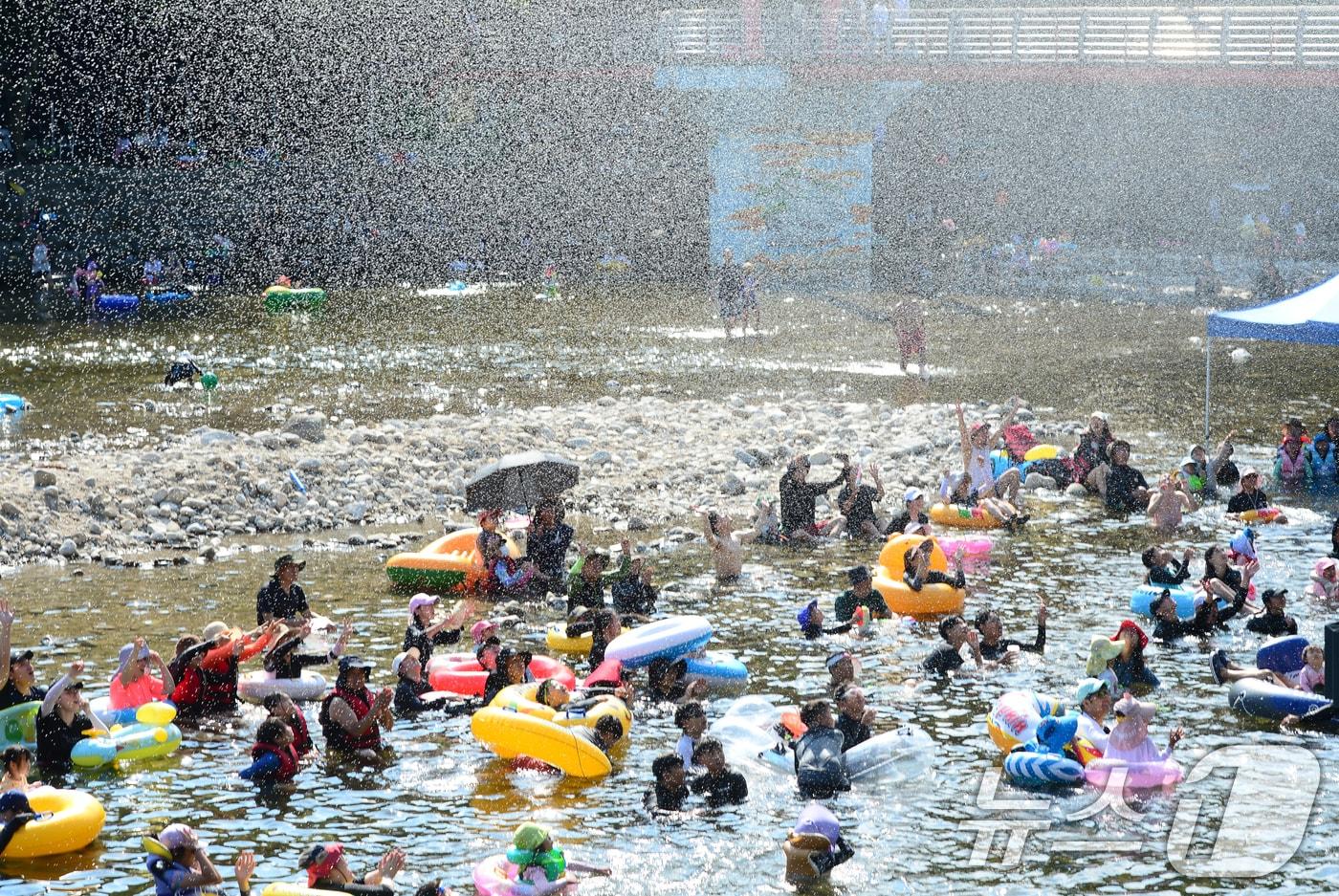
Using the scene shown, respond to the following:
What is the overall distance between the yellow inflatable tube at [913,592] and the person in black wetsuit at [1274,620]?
302cm

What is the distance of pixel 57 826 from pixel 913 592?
931 cm

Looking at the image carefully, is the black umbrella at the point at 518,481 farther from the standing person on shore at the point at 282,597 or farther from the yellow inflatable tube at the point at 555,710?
the yellow inflatable tube at the point at 555,710

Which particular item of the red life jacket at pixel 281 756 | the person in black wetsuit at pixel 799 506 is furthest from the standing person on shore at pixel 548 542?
the red life jacket at pixel 281 756

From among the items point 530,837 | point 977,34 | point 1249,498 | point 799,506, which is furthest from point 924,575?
point 977,34

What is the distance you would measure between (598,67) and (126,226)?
14.2 meters

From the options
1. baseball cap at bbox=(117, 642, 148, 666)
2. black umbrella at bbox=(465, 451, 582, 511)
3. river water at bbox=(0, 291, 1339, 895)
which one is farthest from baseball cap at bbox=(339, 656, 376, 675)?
black umbrella at bbox=(465, 451, 582, 511)

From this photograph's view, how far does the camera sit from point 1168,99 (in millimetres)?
52531

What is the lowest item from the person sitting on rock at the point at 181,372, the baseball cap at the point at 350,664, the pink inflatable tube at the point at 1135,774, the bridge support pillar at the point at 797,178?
the pink inflatable tube at the point at 1135,774

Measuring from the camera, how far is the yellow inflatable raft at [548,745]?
1341 centimetres

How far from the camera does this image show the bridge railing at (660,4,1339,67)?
45062 millimetres

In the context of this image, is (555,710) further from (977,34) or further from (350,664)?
(977,34)

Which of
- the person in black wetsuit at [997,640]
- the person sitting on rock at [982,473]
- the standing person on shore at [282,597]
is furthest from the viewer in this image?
the person sitting on rock at [982,473]

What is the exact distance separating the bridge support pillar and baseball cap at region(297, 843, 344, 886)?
3706 centimetres

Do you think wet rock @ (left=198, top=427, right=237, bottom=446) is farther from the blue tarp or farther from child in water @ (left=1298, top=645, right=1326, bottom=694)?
child in water @ (left=1298, top=645, right=1326, bottom=694)
